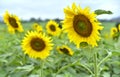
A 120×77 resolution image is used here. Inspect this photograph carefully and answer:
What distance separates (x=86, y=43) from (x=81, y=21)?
0.15 m

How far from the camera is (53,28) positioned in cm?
654

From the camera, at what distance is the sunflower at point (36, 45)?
3.22m

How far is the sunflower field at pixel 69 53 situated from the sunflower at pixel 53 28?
1331 millimetres

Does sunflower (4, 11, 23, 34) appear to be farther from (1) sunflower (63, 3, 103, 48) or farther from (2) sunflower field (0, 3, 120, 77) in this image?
(1) sunflower (63, 3, 103, 48)

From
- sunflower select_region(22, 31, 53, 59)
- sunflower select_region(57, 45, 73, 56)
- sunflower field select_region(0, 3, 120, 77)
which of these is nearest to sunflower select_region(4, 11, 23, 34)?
sunflower field select_region(0, 3, 120, 77)

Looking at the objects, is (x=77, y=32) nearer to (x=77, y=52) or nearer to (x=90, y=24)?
(x=90, y=24)

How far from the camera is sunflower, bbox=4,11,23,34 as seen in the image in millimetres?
5012

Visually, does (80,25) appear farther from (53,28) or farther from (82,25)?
(53,28)

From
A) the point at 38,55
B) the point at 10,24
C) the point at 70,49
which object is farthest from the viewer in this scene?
the point at 10,24

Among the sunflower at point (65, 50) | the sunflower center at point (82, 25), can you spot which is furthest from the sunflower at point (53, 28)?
the sunflower center at point (82, 25)

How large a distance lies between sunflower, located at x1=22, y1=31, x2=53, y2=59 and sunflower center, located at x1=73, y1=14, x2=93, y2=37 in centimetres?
87

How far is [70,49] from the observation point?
373 cm

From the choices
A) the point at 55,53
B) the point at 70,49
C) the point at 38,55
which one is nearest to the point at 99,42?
the point at 38,55

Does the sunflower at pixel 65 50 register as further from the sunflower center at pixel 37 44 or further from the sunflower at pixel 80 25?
the sunflower at pixel 80 25
